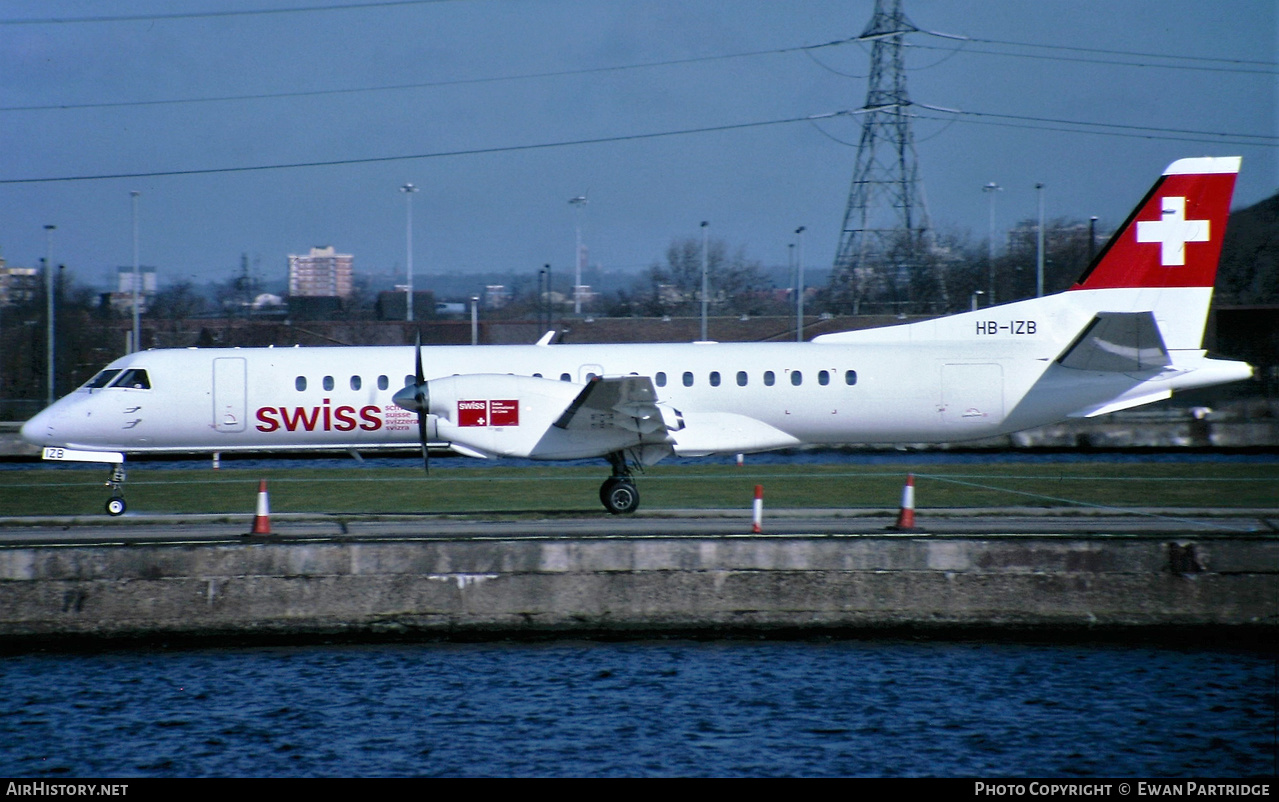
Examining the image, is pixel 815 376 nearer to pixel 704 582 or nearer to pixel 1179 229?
pixel 704 582

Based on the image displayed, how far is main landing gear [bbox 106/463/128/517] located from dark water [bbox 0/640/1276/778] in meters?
5.72

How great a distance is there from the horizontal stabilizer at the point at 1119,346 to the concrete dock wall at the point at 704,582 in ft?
21.1

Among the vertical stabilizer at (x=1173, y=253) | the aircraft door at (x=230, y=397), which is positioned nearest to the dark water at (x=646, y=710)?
the aircraft door at (x=230, y=397)

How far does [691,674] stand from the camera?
54.2ft

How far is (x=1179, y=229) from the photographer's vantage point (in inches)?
972

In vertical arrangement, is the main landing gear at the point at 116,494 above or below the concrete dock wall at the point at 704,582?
above

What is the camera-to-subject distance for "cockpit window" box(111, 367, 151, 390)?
78.9 feet

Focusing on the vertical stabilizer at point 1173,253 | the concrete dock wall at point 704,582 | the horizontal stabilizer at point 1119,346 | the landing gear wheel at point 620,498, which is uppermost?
the vertical stabilizer at point 1173,253

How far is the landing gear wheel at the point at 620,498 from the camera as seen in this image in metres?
22.1

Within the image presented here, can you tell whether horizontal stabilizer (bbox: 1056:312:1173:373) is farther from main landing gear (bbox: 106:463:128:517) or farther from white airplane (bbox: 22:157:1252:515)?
main landing gear (bbox: 106:463:128:517)

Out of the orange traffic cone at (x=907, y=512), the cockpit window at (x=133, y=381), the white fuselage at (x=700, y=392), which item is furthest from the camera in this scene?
the cockpit window at (x=133, y=381)

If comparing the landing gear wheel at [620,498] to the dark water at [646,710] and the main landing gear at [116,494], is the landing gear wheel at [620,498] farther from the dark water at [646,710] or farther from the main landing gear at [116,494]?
the main landing gear at [116,494]

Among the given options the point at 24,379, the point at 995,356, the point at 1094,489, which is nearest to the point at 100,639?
the point at 995,356

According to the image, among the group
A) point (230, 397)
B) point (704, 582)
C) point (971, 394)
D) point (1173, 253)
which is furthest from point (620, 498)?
point (1173, 253)
